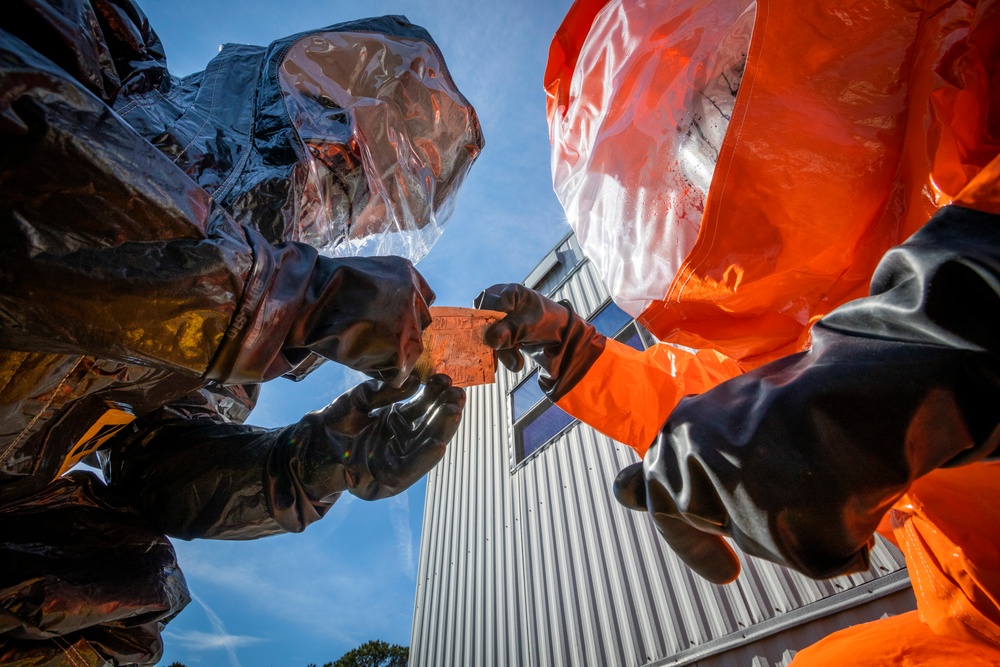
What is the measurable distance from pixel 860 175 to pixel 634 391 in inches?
45.2

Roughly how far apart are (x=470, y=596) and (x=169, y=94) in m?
4.84

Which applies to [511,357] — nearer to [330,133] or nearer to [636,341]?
[330,133]

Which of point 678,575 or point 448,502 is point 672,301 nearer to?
point 678,575

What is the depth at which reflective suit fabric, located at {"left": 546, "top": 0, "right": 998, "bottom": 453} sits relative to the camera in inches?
34.8

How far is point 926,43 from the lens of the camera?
0.96 metres

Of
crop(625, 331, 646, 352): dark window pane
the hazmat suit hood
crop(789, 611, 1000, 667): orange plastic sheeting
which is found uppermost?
crop(625, 331, 646, 352): dark window pane

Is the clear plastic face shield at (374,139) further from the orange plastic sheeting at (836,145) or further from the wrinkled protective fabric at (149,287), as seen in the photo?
the orange plastic sheeting at (836,145)

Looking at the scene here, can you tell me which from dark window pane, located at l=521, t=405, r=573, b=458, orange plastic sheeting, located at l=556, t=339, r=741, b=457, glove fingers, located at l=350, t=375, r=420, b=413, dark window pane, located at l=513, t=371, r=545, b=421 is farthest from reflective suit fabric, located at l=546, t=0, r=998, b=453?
dark window pane, located at l=513, t=371, r=545, b=421

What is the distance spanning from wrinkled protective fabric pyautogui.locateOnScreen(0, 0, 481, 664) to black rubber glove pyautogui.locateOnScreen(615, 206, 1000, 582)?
0.90 m

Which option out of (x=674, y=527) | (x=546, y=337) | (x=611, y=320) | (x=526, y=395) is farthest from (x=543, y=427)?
(x=674, y=527)

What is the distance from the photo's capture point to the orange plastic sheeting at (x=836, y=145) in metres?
0.88

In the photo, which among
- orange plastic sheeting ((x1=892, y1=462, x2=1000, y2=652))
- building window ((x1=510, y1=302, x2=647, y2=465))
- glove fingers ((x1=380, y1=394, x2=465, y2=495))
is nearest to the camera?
orange plastic sheeting ((x1=892, y1=462, x2=1000, y2=652))

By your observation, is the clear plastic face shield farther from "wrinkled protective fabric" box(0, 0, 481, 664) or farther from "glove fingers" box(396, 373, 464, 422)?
"glove fingers" box(396, 373, 464, 422)

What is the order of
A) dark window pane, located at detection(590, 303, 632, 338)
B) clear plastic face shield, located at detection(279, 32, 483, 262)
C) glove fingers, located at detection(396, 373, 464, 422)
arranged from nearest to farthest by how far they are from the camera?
glove fingers, located at detection(396, 373, 464, 422) → clear plastic face shield, located at detection(279, 32, 483, 262) → dark window pane, located at detection(590, 303, 632, 338)
